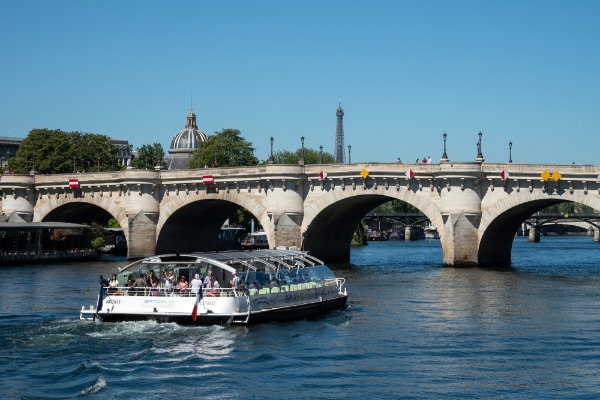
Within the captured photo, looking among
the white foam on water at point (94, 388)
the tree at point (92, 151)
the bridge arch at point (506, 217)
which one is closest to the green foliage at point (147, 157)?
the tree at point (92, 151)

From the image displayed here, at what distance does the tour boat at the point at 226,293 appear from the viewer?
39.6 m

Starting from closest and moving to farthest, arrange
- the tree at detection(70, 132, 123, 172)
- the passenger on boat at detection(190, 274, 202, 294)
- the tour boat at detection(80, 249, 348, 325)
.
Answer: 1. the tour boat at detection(80, 249, 348, 325)
2. the passenger on boat at detection(190, 274, 202, 294)
3. the tree at detection(70, 132, 123, 172)

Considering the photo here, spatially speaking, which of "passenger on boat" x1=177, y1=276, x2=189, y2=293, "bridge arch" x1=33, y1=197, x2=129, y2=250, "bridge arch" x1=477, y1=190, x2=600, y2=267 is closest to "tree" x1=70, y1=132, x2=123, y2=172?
"bridge arch" x1=33, y1=197, x2=129, y2=250

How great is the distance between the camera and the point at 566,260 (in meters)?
90.9

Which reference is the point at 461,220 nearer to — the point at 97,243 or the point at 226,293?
the point at 226,293

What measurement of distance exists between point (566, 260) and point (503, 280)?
3204 cm

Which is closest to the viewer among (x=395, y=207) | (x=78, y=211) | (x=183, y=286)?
(x=183, y=286)

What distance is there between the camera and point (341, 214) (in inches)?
3172

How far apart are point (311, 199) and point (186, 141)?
107 meters

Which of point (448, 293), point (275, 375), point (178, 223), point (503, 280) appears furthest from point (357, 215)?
point (275, 375)

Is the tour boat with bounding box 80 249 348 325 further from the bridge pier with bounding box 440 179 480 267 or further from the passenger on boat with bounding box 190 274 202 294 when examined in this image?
the bridge pier with bounding box 440 179 480 267

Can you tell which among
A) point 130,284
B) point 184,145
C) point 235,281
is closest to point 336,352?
point 235,281

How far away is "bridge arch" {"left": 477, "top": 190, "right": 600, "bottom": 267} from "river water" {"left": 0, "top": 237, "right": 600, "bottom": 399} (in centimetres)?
1332

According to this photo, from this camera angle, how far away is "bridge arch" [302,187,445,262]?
7094 cm
